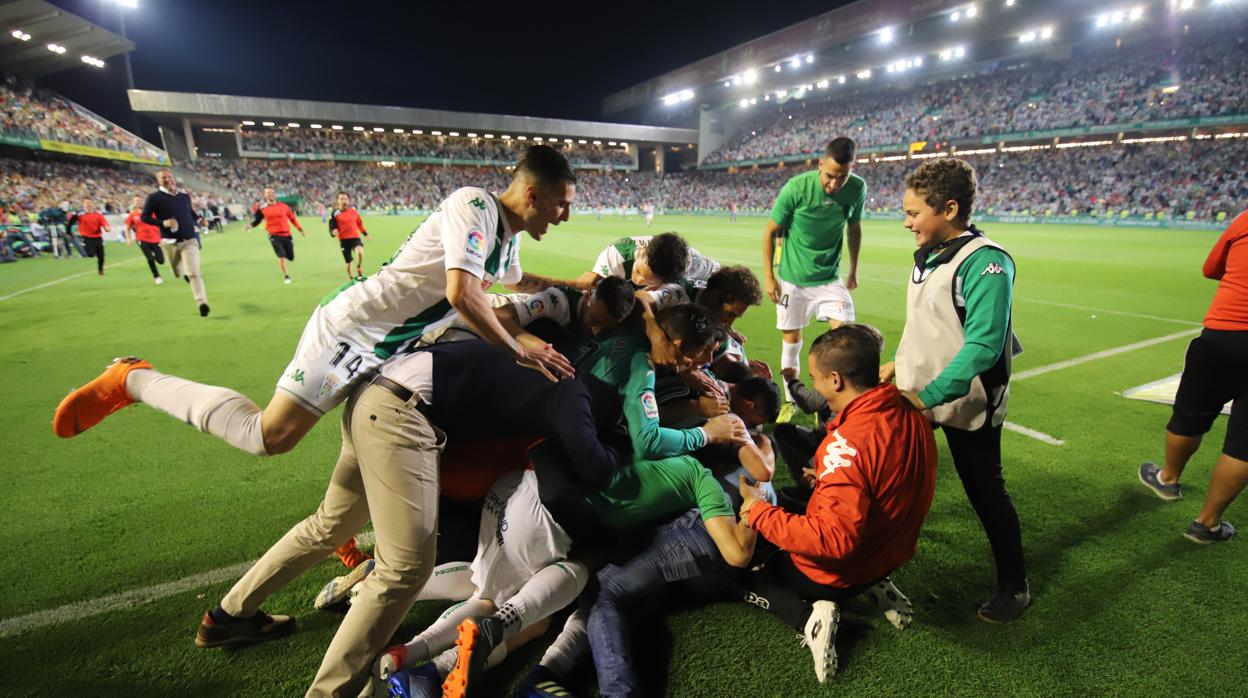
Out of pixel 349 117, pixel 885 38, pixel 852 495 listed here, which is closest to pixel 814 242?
pixel 852 495

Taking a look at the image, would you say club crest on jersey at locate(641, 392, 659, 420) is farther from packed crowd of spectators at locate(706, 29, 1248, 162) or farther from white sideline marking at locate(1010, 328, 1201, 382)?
packed crowd of spectators at locate(706, 29, 1248, 162)

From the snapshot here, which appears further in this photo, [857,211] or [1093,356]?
[1093,356]

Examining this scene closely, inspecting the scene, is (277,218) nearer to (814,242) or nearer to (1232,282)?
(814,242)

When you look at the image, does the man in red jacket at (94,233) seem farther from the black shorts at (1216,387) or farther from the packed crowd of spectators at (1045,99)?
the packed crowd of spectators at (1045,99)

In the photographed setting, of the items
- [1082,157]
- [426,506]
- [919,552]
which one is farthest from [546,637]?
[1082,157]

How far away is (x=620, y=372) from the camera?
287 centimetres

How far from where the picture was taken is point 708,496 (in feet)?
8.32

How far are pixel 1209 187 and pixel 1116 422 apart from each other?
125ft

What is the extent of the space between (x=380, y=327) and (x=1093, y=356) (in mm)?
8365

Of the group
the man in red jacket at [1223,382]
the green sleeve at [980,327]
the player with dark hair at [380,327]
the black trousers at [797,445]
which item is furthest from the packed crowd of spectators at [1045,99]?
the player with dark hair at [380,327]

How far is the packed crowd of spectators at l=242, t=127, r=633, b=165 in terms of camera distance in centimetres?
5637

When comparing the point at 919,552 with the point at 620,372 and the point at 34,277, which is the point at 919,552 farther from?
the point at 34,277

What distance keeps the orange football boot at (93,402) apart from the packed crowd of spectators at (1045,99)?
45.4m

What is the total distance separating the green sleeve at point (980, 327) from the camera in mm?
2416
